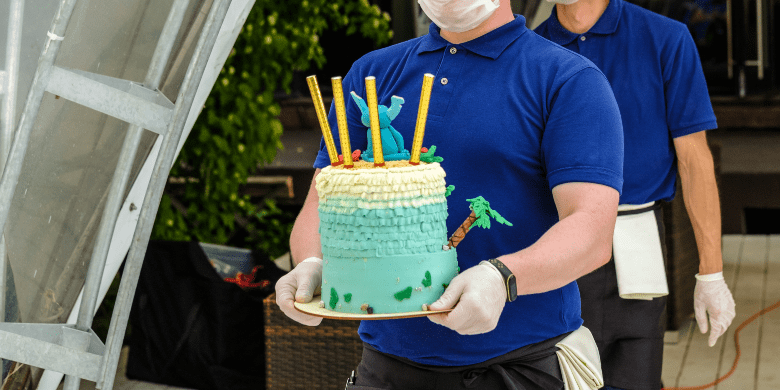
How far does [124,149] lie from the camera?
1829mm

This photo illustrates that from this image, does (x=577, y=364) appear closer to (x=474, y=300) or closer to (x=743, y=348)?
(x=474, y=300)

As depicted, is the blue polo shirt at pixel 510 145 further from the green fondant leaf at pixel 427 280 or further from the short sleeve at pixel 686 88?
the short sleeve at pixel 686 88

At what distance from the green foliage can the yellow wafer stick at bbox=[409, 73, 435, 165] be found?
8.58 feet

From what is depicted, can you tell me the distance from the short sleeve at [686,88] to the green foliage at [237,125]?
6.90ft

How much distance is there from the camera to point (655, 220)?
6.99 feet

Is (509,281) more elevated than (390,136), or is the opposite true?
(390,136)

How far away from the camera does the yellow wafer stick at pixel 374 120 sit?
113 cm

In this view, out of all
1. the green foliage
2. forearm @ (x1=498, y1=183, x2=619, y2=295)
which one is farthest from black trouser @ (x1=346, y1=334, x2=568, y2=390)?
the green foliage

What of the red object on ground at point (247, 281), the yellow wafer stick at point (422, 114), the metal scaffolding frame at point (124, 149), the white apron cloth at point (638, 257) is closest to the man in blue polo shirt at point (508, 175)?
the yellow wafer stick at point (422, 114)

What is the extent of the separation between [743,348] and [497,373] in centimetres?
295

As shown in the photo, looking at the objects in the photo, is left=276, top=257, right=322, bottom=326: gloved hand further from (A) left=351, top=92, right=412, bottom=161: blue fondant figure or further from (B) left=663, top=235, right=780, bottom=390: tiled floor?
(B) left=663, top=235, right=780, bottom=390: tiled floor

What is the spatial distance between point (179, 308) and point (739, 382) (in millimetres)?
2283

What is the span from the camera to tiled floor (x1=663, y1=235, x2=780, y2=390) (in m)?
3.47

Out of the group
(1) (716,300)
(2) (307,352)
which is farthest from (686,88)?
(2) (307,352)
